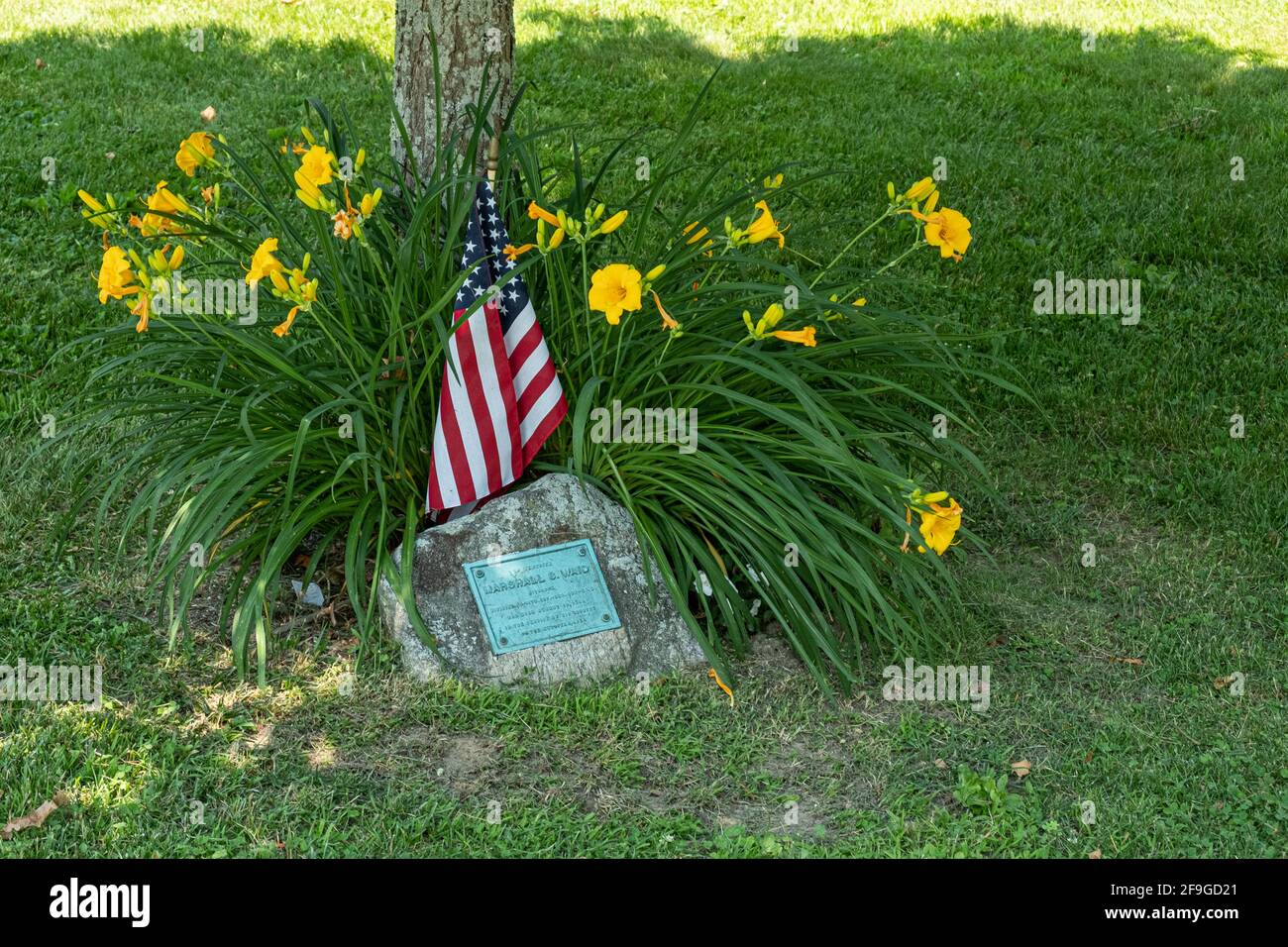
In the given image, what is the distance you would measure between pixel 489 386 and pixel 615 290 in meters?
0.52

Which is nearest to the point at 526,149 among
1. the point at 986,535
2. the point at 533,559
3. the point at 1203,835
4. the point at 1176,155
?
the point at 533,559

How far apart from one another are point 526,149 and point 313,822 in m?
2.25

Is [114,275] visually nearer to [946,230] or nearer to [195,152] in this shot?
[195,152]

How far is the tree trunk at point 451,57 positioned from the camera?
489 cm

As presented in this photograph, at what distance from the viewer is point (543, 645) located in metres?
4.11

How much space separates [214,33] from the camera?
9008mm

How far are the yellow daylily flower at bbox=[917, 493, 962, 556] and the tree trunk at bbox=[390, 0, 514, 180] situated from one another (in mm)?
2082

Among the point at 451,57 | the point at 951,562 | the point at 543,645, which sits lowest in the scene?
the point at 543,645

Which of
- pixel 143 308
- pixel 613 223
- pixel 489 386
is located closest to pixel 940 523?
pixel 613 223

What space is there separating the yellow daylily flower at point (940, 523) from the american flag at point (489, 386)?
115 cm

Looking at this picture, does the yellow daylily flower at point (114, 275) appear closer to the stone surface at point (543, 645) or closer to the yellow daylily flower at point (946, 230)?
the stone surface at point (543, 645)

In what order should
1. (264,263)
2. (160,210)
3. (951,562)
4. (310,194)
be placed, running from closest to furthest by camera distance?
(264,263) < (310,194) < (160,210) < (951,562)

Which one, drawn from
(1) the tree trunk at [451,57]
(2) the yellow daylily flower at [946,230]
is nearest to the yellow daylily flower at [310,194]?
(1) the tree trunk at [451,57]

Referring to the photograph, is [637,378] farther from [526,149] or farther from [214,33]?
[214,33]
